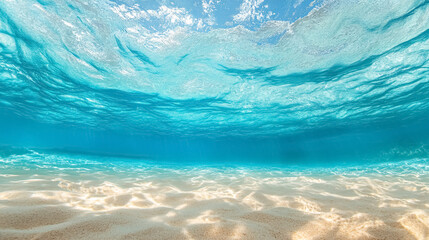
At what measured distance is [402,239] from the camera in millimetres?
2010

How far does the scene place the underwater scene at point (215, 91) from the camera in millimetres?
2402

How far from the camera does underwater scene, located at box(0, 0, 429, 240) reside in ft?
7.88

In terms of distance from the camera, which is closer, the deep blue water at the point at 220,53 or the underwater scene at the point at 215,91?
the underwater scene at the point at 215,91

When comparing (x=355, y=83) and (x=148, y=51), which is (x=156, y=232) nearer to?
(x=148, y=51)

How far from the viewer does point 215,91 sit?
16734 mm

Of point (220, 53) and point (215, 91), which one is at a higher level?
point (220, 53)

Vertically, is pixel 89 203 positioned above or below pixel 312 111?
below

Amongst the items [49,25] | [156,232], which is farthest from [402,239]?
[49,25]

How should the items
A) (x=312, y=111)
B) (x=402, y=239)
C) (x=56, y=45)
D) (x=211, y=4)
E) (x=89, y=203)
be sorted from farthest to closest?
(x=312, y=111), (x=56, y=45), (x=211, y=4), (x=89, y=203), (x=402, y=239)

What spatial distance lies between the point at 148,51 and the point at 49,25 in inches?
193

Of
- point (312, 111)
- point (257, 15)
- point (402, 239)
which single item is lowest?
point (402, 239)

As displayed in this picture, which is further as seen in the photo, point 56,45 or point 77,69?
point 77,69

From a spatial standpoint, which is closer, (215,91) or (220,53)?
(220,53)

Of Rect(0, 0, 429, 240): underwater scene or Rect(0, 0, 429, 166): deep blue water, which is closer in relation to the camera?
Rect(0, 0, 429, 240): underwater scene
